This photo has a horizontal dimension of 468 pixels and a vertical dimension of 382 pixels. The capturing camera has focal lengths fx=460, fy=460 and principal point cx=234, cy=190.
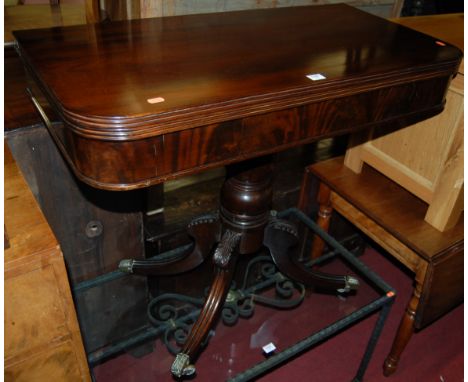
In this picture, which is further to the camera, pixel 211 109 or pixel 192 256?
pixel 192 256

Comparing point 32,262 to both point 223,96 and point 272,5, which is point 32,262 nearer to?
point 223,96

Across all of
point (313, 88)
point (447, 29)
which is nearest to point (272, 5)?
point (447, 29)

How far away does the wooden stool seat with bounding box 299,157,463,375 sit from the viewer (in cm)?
128

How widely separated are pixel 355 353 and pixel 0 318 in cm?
118

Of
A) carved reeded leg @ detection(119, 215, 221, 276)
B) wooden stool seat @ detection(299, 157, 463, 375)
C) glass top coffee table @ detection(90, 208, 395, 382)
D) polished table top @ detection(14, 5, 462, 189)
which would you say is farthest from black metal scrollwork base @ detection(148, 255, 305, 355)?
polished table top @ detection(14, 5, 462, 189)

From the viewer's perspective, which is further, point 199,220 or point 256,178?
point 199,220

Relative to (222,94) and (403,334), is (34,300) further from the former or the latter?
(403,334)

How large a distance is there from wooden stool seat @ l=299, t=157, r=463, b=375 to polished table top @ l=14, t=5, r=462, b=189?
0.40 m

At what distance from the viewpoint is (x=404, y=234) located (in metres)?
1.31

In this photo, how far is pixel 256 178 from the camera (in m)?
1.12

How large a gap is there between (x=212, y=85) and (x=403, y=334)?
3.34 ft

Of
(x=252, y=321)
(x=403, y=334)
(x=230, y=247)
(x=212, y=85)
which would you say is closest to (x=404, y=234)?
(x=403, y=334)

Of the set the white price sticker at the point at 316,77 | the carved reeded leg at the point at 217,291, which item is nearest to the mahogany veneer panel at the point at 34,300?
the carved reeded leg at the point at 217,291

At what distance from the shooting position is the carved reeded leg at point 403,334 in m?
1.32
